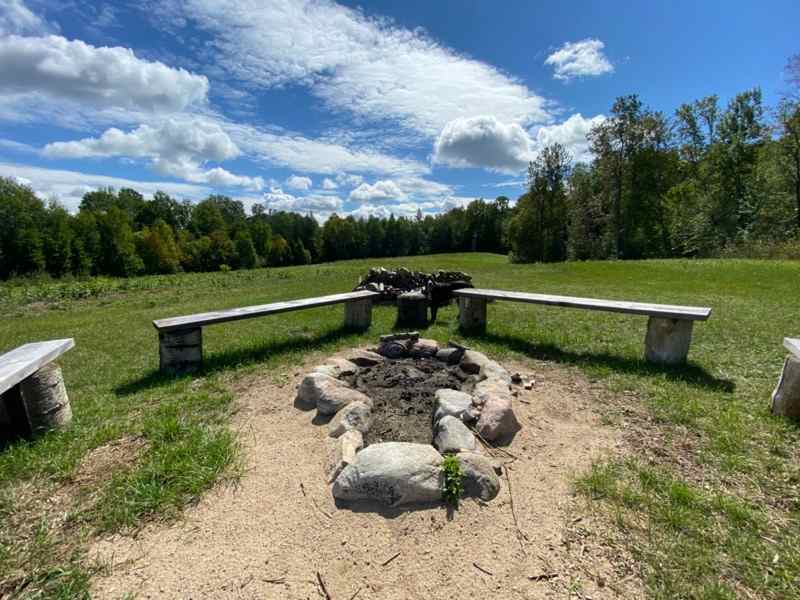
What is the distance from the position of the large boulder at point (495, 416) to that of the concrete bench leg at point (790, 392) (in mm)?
2166

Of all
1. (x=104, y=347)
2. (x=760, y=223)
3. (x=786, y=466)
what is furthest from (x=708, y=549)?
(x=760, y=223)

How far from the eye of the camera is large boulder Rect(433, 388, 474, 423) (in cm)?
294

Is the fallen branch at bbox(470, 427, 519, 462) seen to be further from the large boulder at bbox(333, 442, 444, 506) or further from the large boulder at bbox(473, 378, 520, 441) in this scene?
the large boulder at bbox(333, 442, 444, 506)

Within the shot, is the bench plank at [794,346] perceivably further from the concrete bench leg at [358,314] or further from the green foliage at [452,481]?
the concrete bench leg at [358,314]

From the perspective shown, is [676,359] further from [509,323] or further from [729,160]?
[729,160]

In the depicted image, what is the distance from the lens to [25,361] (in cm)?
271

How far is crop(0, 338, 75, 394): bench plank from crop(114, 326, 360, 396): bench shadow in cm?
94

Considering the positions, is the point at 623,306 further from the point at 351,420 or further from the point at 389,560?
the point at 389,560

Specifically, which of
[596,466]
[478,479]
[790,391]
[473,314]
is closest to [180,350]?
[478,479]

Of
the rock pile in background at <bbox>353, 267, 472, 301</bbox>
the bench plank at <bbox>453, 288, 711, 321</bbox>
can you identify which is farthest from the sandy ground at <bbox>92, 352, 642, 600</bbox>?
the rock pile in background at <bbox>353, 267, 472, 301</bbox>

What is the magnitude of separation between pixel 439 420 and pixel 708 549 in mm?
1624

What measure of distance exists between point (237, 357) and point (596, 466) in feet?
13.7

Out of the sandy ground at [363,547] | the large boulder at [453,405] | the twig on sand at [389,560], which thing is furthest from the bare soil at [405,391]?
the twig on sand at [389,560]

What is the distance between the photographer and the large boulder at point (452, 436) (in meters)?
2.53
